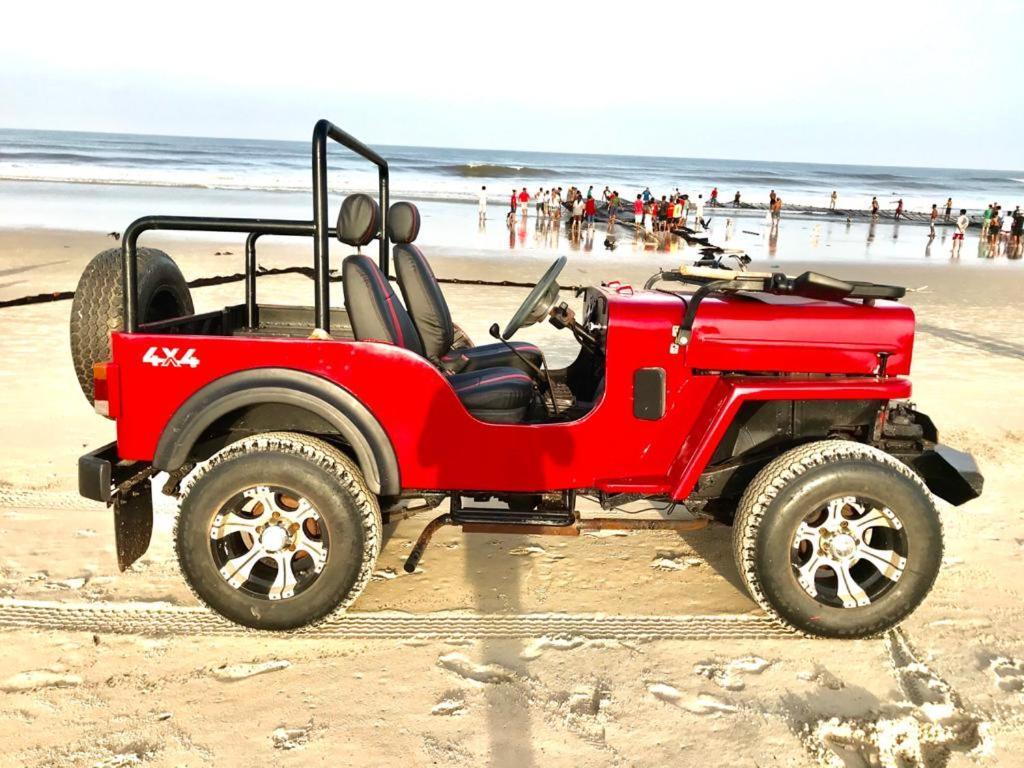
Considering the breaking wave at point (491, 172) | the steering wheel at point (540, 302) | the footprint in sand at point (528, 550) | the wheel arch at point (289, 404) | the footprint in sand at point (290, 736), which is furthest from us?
the breaking wave at point (491, 172)

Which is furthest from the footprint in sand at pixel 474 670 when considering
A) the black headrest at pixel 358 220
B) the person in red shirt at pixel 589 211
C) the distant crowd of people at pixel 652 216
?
the person in red shirt at pixel 589 211

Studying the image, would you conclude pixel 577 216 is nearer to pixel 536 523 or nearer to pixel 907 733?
pixel 536 523

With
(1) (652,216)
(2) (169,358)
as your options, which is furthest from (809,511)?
(1) (652,216)

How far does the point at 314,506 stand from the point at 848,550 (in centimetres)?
219

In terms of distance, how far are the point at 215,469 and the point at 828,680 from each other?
8.31 ft

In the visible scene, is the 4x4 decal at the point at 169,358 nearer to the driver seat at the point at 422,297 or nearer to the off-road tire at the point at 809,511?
the driver seat at the point at 422,297

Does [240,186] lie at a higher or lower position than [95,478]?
higher

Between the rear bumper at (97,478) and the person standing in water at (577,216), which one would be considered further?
the person standing in water at (577,216)

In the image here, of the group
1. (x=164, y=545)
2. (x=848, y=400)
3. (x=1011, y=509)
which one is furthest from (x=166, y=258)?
(x=1011, y=509)

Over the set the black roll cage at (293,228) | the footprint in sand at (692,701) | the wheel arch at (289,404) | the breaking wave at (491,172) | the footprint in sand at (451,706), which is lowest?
the footprint in sand at (451,706)

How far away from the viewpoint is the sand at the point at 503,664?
282 cm

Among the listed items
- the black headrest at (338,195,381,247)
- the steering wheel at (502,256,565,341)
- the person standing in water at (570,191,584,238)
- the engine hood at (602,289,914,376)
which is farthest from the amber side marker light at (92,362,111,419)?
the person standing in water at (570,191,584,238)

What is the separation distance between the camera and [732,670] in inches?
130

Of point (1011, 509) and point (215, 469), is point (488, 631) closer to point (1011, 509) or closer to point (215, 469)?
point (215, 469)
